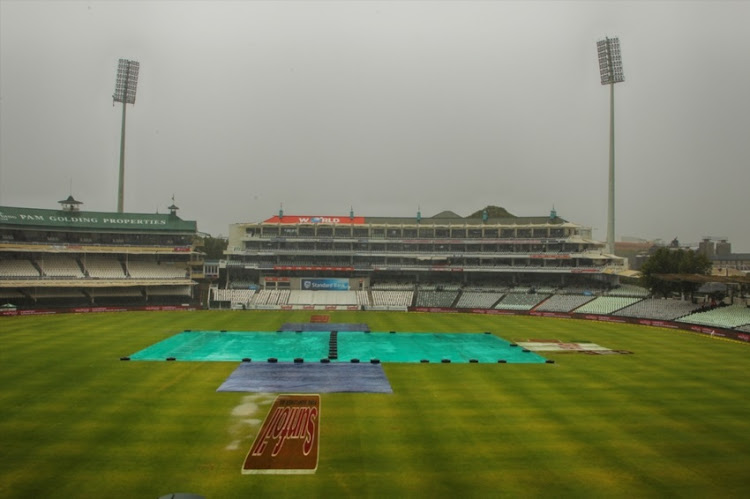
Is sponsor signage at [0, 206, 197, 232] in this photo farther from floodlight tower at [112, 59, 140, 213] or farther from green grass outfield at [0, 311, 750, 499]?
green grass outfield at [0, 311, 750, 499]

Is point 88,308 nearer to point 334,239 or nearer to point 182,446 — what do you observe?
point 334,239

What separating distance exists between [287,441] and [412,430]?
477 cm

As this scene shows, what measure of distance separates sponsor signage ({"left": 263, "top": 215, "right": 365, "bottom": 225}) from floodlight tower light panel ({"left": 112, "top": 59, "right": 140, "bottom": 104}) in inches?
1084

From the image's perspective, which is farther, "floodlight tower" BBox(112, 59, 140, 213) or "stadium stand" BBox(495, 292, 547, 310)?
"floodlight tower" BBox(112, 59, 140, 213)

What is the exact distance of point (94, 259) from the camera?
73625 mm

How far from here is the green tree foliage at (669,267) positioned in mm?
62478

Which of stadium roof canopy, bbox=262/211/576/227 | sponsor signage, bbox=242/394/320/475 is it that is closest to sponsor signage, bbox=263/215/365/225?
stadium roof canopy, bbox=262/211/576/227

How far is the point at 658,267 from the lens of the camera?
63.5m

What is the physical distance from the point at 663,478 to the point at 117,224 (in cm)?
7424

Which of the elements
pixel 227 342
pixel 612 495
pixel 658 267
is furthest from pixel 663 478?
pixel 658 267

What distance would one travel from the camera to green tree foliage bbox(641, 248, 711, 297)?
62478 millimetres

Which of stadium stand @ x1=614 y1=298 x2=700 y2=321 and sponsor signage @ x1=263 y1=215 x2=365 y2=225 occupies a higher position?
sponsor signage @ x1=263 y1=215 x2=365 y2=225

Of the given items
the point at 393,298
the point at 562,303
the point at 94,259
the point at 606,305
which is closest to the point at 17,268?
the point at 94,259

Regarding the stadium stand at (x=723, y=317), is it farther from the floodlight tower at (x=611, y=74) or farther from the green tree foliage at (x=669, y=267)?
the floodlight tower at (x=611, y=74)
